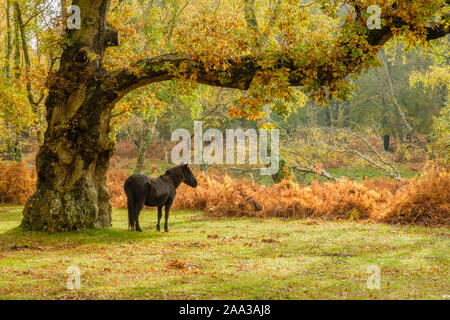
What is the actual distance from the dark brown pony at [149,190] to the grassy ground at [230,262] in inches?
25.0

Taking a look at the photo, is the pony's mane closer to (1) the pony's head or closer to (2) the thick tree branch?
(1) the pony's head

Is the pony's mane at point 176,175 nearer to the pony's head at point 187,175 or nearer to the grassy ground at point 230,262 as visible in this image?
the pony's head at point 187,175

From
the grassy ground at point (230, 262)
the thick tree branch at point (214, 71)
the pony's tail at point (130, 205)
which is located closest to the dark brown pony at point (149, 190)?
the pony's tail at point (130, 205)

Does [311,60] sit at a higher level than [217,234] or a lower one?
higher

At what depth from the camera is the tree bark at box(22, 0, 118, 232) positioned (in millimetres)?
10531

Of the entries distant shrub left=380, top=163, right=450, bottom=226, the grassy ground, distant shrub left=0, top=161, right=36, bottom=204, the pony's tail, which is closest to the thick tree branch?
the pony's tail

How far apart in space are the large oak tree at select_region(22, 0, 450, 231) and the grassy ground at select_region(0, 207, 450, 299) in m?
1.15

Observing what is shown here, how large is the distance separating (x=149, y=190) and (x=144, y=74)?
303cm

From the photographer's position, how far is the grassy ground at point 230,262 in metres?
6.08

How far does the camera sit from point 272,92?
989 cm

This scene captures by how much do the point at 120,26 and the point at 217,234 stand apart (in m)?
6.57

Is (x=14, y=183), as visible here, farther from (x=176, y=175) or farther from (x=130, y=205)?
(x=176, y=175)
